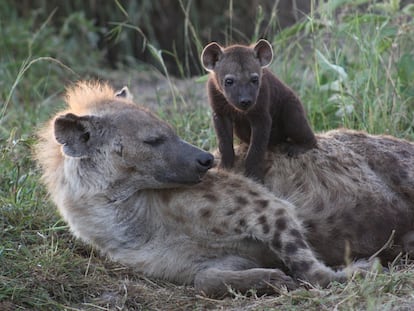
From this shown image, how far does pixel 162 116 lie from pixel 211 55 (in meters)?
1.66

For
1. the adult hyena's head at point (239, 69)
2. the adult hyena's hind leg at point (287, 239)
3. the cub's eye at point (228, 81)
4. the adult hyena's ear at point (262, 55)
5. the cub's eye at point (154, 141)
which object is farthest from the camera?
the adult hyena's ear at point (262, 55)

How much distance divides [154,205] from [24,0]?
6239 millimetres

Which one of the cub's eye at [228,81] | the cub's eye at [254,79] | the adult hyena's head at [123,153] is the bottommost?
the adult hyena's head at [123,153]

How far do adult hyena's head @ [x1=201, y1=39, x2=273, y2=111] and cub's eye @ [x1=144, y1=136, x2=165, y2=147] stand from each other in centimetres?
44

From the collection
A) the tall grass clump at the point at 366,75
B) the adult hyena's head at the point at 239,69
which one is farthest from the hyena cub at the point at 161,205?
the tall grass clump at the point at 366,75

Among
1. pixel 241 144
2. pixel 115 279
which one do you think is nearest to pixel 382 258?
pixel 241 144

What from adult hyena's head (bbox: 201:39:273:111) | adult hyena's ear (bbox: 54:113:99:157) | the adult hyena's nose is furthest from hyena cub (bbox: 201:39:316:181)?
adult hyena's ear (bbox: 54:113:99:157)

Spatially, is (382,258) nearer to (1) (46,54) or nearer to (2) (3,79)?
(2) (3,79)

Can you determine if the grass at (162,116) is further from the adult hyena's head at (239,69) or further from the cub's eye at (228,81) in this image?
the cub's eye at (228,81)

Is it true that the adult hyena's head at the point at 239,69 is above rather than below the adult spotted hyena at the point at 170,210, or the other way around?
above

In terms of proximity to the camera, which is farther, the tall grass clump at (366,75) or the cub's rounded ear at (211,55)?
the tall grass clump at (366,75)

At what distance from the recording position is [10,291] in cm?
416

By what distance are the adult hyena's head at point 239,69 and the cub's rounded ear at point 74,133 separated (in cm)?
78

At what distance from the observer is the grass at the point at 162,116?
4.14 meters
